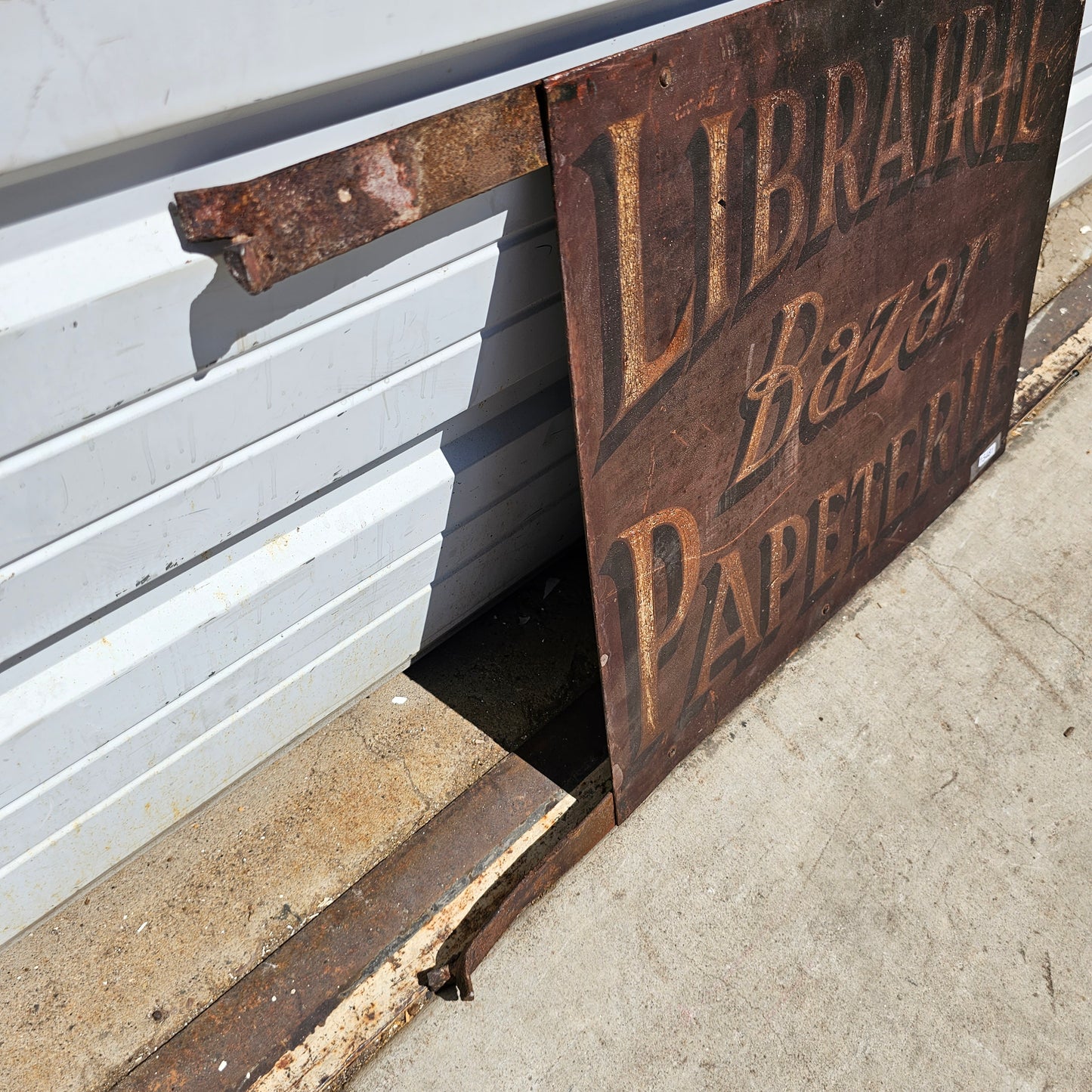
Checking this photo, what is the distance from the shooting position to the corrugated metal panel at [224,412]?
3.85ft

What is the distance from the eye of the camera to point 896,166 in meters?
1.98

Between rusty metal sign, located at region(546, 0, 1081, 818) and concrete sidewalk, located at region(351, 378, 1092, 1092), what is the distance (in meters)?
0.17

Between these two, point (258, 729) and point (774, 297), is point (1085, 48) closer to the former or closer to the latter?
point (774, 297)

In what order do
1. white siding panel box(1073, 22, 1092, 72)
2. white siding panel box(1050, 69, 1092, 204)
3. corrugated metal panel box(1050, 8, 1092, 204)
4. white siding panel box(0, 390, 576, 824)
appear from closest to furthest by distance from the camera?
white siding panel box(0, 390, 576, 824) → white siding panel box(1073, 22, 1092, 72) → corrugated metal panel box(1050, 8, 1092, 204) → white siding panel box(1050, 69, 1092, 204)

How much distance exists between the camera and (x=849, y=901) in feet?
6.59

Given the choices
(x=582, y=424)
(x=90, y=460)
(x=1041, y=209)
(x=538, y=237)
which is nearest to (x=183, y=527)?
(x=90, y=460)

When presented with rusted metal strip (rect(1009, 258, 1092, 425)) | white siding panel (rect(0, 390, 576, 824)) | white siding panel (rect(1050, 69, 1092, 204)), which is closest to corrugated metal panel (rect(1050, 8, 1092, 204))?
white siding panel (rect(1050, 69, 1092, 204))

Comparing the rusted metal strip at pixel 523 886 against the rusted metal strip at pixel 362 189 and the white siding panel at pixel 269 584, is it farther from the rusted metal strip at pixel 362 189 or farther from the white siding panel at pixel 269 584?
the rusted metal strip at pixel 362 189

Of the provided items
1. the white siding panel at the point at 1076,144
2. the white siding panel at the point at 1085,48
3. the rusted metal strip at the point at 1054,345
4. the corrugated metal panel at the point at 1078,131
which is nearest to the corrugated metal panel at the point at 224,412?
the rusted metal strip at the point at 1054,345

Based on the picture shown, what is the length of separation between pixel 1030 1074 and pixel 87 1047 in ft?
5.57

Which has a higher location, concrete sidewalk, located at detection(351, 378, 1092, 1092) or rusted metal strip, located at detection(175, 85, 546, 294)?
rusted metal strip, located at detection(175, 85, 546, 294)

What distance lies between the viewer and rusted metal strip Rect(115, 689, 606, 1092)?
179 centimetres

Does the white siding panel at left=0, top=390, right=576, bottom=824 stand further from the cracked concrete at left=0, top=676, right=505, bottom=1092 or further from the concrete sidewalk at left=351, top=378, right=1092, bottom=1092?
the concrete sidewalk at left=351, top=378, right=1092, bottom=1092

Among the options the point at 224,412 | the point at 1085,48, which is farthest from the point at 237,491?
the point at 1085,48
